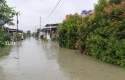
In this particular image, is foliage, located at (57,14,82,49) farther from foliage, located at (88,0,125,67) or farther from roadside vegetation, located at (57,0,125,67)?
foliage, located at (88,0,125,67)

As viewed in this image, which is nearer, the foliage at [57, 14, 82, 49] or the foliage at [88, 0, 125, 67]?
the foliage at [88, 0, 125, 67]

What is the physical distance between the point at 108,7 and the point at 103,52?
259 centimetres

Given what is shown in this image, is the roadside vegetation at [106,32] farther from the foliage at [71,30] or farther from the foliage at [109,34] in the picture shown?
the foliage at [71,30]

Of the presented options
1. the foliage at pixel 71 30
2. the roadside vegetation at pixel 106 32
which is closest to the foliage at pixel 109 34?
the roadside vegetation at pixel 106 32

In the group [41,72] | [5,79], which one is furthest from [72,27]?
[5,79]

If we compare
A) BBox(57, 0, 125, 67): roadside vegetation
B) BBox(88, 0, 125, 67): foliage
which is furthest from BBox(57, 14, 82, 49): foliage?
BBox(88, 0, 125, 67): foliage

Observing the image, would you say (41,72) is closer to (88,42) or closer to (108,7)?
(108,7)

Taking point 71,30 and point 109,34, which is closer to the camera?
point 109,34

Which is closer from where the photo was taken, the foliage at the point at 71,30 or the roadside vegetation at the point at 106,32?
the roadside vegetation at the point at 106,32

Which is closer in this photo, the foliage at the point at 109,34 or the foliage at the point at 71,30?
the foliage at the point at 109,34

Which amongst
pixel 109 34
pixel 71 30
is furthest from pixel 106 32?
pixel 71 30

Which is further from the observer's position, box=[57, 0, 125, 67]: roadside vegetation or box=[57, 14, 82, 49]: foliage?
box=[57, 14, 82, 49]: foliage

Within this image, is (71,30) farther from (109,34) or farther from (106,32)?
(109,34)

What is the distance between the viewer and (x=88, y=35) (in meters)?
19.1
